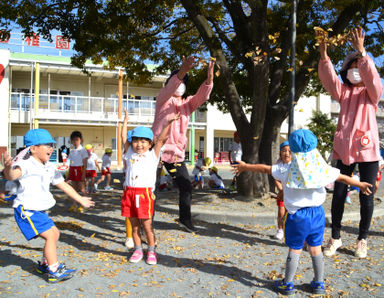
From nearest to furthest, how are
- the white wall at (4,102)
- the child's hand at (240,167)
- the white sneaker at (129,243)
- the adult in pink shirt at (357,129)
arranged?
the child's hand at (240,167) → the adult in pink shirt at (357,129) → the white sneaker at (129,243) → the white wall at (4,102)

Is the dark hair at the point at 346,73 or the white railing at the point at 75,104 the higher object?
the white railing at the point at 75,104

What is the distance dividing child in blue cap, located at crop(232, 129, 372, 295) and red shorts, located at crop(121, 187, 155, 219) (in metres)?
1.39

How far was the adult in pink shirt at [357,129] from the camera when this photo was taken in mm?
3693

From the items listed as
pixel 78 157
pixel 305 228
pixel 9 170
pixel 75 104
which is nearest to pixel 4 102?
pixel 75 104

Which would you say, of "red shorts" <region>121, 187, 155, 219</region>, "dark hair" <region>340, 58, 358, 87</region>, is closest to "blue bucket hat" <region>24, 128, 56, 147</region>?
"red shorts" <region>121, 187, 155, 219</region>

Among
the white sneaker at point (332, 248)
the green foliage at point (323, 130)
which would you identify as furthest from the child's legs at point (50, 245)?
the green foliage at point (323, 130)

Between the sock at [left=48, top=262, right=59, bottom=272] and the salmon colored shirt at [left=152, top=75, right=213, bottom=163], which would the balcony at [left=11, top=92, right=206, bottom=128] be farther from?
the sock at [left=48, top=262, right=59, bottom=272]

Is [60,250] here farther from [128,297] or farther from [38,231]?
[128,297]

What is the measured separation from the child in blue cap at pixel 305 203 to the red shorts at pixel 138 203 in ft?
4.56

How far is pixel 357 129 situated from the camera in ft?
12.4

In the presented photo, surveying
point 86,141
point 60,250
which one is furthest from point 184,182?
point 86,141

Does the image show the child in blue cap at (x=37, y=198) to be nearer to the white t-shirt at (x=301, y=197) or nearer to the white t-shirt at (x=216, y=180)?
the white t-shirt at (x=301, y=197)

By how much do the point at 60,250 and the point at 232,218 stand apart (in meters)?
2.72

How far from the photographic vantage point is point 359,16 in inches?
301
